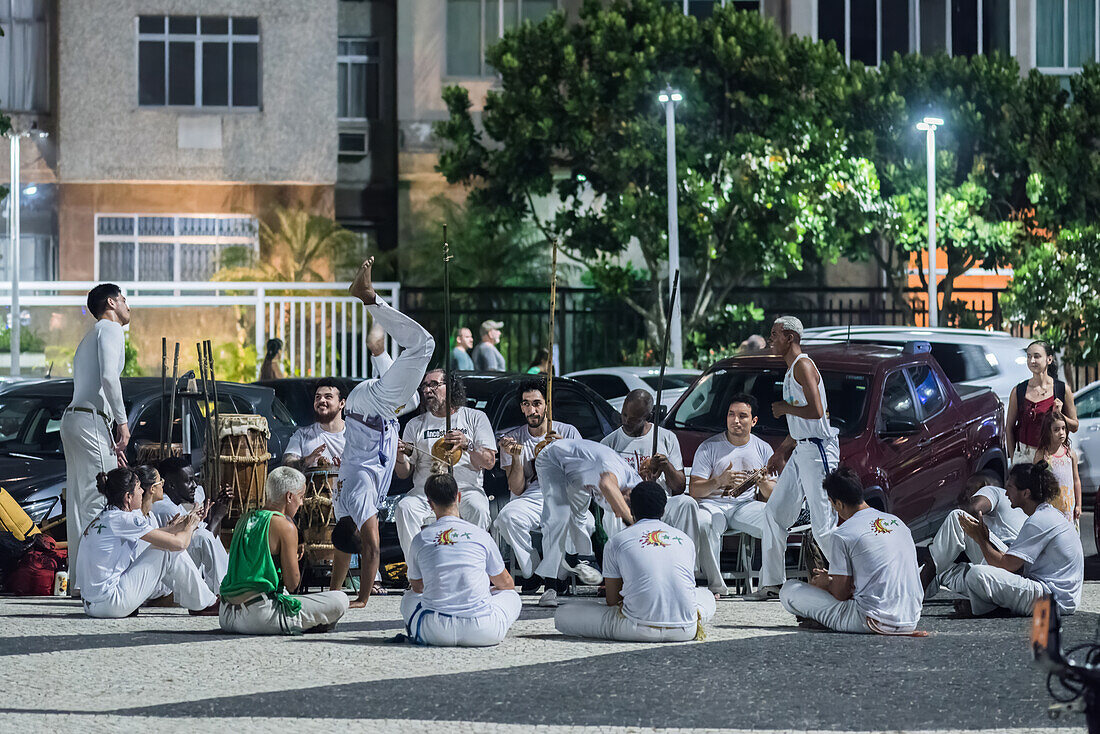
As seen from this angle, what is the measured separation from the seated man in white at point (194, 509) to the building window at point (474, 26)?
2167 cm

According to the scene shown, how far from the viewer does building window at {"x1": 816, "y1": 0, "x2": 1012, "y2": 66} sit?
35188 millimetres

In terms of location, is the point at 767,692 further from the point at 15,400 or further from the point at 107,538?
the point at 15,400

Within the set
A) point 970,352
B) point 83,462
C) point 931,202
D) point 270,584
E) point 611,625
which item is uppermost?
point 931,202

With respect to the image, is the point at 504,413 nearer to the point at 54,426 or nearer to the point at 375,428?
the point at 375,428

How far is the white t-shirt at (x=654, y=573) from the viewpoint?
11031 millimetres

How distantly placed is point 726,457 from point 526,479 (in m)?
1.47

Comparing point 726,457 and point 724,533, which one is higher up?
point 726,457

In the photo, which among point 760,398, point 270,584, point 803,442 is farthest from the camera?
point 760,398

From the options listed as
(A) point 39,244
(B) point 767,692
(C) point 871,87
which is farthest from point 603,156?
(B) point 767,692

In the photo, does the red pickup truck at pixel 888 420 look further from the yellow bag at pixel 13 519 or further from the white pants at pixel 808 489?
the yellow bag at pixel 13 519

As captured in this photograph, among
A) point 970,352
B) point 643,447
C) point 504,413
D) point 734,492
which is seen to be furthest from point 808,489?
point 970,352

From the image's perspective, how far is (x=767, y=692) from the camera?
9.27m

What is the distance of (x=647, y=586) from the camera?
1107cm

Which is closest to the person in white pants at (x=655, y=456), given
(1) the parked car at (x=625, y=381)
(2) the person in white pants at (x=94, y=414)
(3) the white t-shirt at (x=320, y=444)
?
(3) the white t-shirt at (x=320, y=444)
